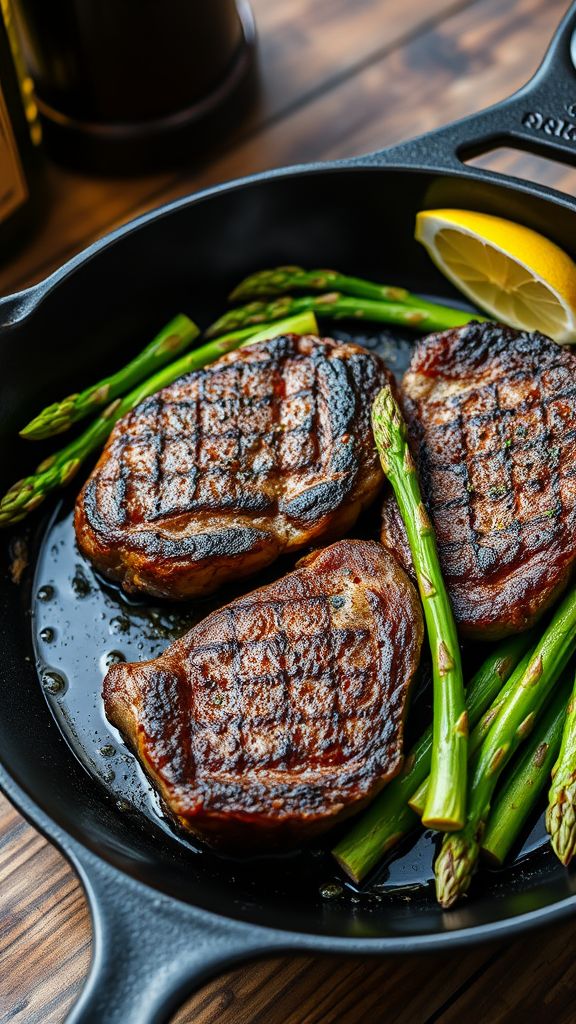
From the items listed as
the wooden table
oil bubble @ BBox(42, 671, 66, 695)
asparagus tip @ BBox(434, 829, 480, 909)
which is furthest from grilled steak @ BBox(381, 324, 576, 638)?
the wooden table

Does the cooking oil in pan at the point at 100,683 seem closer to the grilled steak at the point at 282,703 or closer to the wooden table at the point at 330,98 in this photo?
the grilled steak at the point at 282,703

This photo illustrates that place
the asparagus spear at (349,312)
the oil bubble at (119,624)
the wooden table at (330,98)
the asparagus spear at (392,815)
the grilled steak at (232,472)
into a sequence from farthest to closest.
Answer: the wooden table at (330,98), the asparagus spear at (349,312), the oil bubble at (119,624), the grilled steak at (232,472), the asparagus spear at (392,815)

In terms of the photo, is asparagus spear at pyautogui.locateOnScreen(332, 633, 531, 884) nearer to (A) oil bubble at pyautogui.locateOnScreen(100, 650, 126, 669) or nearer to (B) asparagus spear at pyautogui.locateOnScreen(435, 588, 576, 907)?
(B) asparagus spear at pyautogui.locateOnScreen(435, 588, 576, 907)

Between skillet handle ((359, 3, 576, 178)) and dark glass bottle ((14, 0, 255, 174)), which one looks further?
dark glass bottle ((14, 0, 255, 174))

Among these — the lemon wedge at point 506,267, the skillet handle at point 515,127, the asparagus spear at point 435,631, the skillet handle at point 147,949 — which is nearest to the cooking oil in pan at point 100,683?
the asparagus spear at point 435,631

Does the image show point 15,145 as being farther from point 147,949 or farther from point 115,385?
point 147,949

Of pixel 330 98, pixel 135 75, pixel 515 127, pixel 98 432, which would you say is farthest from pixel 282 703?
pixel 330 98
